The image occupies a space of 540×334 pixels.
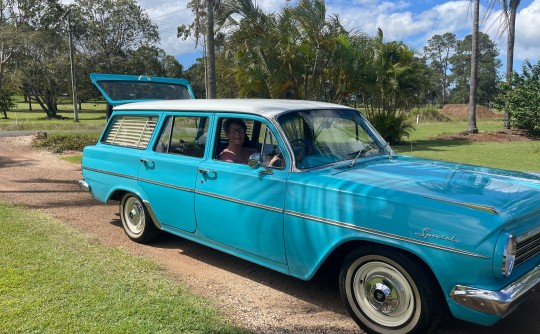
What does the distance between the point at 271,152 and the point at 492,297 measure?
6.87 ft

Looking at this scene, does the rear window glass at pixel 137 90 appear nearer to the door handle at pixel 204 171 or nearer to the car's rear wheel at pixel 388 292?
the door handle at pixel 204 171

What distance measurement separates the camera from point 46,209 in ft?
23.4

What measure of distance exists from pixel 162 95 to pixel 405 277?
18.7 feet

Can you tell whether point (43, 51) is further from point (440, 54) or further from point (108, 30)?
point (440, 54)

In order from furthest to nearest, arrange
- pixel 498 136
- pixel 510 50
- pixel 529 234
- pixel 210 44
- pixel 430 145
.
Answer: pixel 510 50 → pixel 498 136 → pixel 430 145 → pixel 210 44 → pixel 529 234

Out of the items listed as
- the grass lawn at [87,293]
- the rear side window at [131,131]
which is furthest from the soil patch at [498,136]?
the grass lawn at [87,293]

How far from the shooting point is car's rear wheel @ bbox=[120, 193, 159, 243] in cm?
542

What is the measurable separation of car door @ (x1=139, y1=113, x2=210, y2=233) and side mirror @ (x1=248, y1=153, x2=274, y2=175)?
0.84 metres

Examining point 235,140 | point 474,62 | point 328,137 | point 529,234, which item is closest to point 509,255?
point 529,234

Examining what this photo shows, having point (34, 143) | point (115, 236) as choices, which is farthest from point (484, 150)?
point (34, 143)

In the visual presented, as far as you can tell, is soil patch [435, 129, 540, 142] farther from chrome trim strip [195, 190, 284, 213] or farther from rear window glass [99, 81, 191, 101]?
chrome trim strip [195, 190, 284, 213]

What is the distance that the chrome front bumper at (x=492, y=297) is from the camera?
279 centimetres

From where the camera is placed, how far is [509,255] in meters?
2.86

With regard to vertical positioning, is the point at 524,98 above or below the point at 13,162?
above
